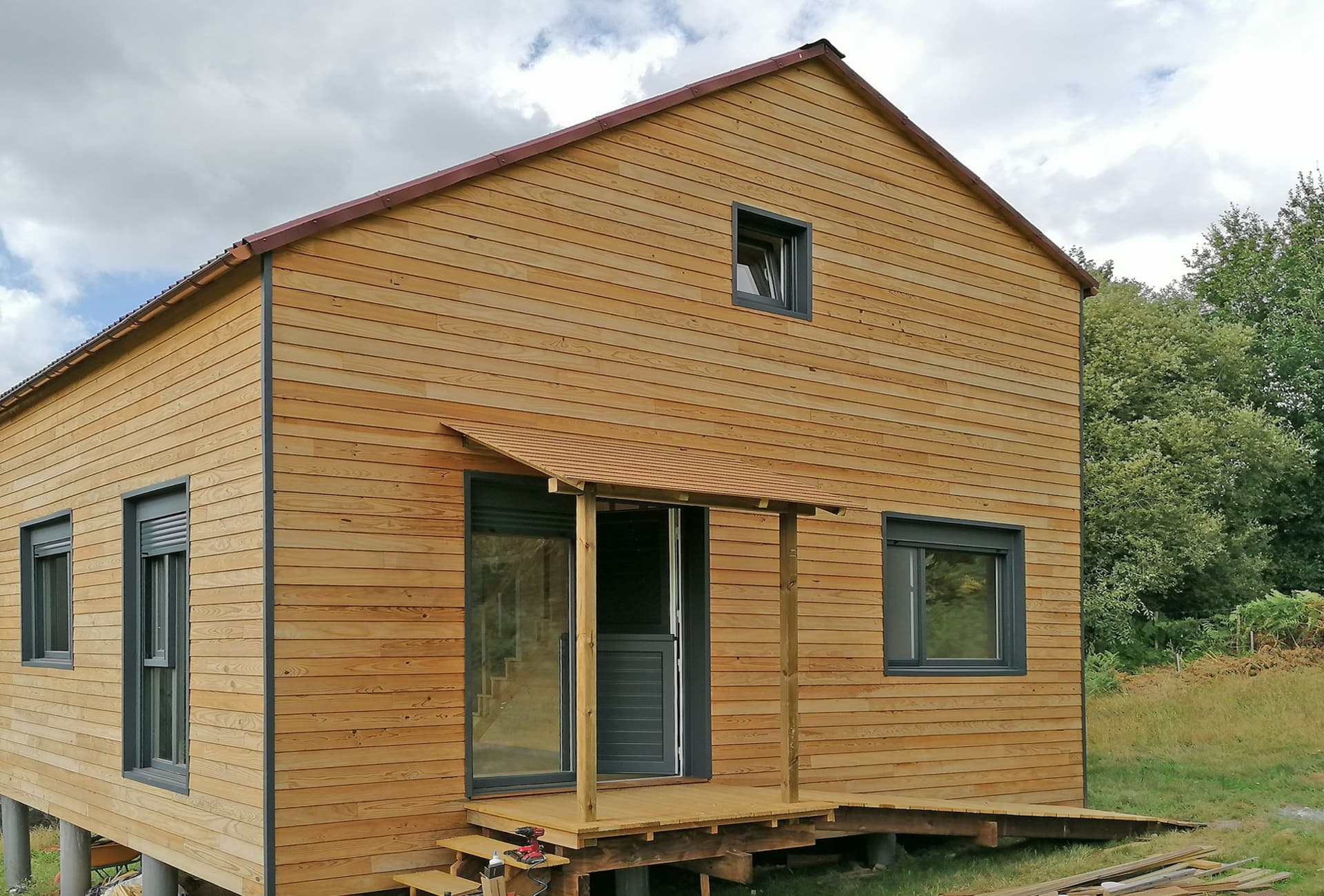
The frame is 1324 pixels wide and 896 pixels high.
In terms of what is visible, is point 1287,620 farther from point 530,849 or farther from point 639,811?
point 530,849

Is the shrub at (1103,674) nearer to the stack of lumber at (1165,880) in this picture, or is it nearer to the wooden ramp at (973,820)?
the wooden ramp at (973,820)

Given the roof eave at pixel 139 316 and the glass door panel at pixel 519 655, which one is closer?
the roof eave at pixel 139 316

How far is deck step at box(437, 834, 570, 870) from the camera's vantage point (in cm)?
635

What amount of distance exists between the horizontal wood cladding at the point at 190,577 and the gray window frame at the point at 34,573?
15 centimetres

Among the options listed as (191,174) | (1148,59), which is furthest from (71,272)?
(1148,59)

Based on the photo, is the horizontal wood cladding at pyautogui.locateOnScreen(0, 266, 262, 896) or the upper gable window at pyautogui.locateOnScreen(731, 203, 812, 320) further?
the upper gable window at pyautogui.locateOnScreen(731, 203, 812, 320)

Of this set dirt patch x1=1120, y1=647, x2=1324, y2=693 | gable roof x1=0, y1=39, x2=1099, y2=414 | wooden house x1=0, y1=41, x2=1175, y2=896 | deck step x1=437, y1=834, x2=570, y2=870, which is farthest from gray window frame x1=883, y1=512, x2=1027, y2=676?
dirt patch x1=1120, y1=647, x2=1324, y2=693

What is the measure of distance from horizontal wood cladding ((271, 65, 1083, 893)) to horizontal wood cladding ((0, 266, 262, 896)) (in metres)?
0.38

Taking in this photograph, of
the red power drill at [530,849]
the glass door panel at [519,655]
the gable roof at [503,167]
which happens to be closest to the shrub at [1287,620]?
the gable roof at [503,167]

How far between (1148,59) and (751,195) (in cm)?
2252

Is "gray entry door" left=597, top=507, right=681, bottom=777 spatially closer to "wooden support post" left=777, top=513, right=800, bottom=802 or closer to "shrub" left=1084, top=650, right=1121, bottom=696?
"wooden support post" left=777, top=513, right=800, bottom=802

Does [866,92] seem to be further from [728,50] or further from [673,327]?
[728,50]

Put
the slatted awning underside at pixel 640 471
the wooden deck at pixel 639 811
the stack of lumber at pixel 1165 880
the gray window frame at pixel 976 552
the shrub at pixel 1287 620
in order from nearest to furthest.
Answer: the wooden deck at pixel 639 811
the slatted awning underside at pixel 640 471
the stack of lumber at pixel 1165 880
the gray window frame at pixel 976 552
the shrub at pixel 1287 620

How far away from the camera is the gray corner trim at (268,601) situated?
21.6ft
